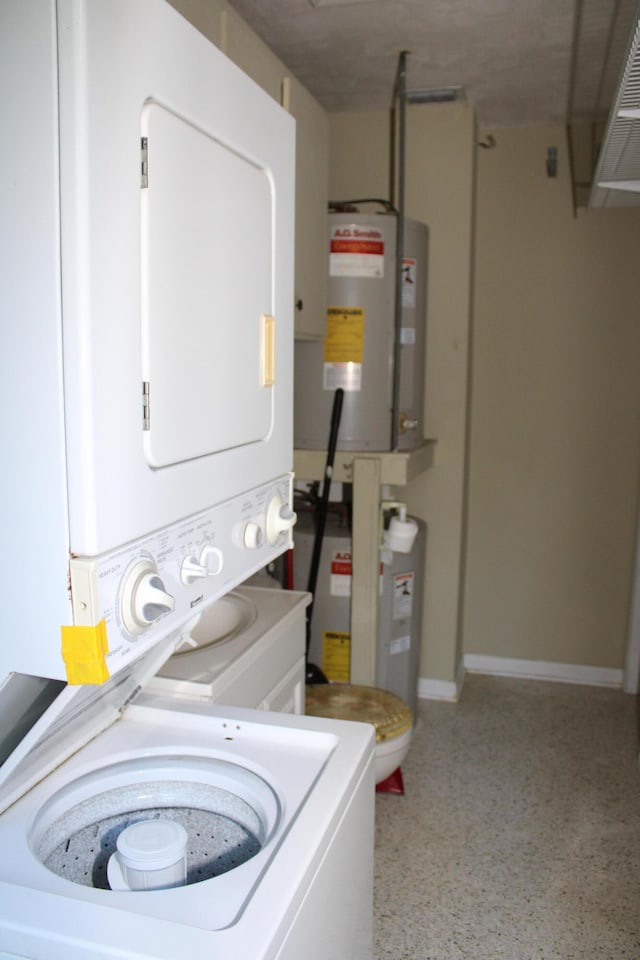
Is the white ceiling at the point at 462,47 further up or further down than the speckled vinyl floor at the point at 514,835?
further up

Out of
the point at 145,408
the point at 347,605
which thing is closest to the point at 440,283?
the point at 347,605

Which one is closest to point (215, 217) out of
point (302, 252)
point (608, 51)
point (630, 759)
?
point (302, 252)

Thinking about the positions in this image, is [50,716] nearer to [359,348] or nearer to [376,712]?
[376,712]

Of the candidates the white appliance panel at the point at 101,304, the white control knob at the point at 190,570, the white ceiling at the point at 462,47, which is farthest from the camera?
the white ceiling at the point at 462,47

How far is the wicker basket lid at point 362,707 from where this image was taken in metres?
2.44

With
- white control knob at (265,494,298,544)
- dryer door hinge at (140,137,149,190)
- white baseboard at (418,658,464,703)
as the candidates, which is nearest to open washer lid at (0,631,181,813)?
white control knob at (265,494,298,544)

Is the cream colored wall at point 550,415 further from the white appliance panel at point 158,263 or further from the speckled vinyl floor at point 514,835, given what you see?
the white appliance panel at point 158,263

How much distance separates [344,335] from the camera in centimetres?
268

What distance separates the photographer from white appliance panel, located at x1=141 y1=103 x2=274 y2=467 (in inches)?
36.0

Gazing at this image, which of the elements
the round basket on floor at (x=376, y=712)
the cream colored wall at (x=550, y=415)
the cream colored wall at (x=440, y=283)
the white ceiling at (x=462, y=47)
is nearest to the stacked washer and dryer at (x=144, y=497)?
the round basket on floor at (x=376, y=712)

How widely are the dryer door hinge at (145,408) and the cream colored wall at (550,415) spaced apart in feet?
9.35

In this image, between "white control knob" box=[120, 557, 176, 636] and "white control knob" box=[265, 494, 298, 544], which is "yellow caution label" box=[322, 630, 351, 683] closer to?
"white control knob" box=[265, 494, 298, 544]

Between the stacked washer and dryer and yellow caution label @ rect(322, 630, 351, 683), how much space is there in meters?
1.51

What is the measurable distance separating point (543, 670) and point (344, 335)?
76.0 inches
